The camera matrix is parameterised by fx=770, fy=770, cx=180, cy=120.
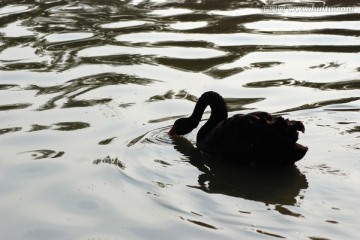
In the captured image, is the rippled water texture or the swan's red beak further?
the swan's red beak

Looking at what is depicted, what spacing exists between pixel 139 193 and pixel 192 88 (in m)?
2.87

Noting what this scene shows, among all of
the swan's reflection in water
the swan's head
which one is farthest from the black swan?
the swan's head

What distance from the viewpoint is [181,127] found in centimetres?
681

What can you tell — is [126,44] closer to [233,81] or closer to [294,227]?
[233,81]

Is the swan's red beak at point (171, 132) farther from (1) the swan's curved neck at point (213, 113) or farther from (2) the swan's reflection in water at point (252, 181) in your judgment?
(2) the swan's reflection in water at point (252, 181)

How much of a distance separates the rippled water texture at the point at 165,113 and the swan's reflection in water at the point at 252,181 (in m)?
0.02

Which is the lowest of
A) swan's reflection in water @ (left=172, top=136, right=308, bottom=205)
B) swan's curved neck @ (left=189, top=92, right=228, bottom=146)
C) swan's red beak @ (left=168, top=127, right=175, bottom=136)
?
swan's reflection in water @ (left=172, top=136, right=308, bottom=205)

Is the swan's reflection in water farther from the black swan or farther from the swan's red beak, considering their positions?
the swan's red beak

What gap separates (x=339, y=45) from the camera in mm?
9539

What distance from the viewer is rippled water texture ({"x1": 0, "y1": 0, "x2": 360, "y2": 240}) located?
5059mm

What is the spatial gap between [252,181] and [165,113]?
1.87 metres

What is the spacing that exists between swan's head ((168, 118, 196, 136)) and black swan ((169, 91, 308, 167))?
9.3 inches

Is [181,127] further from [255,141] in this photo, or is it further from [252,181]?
[252,181]

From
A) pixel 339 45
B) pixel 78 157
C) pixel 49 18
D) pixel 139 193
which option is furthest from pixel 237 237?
pixel 49 18
